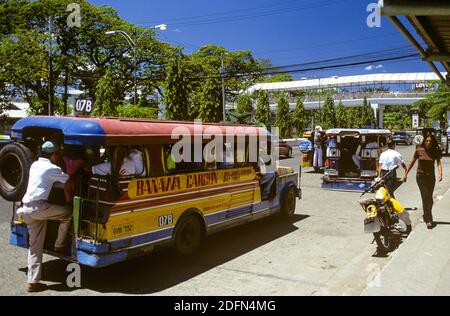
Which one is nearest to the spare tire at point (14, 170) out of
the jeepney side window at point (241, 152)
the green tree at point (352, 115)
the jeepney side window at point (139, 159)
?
the jeepney side window at point (139, 159)

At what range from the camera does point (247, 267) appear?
275 inches

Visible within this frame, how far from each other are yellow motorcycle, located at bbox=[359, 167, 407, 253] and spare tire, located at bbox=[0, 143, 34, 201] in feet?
18.1

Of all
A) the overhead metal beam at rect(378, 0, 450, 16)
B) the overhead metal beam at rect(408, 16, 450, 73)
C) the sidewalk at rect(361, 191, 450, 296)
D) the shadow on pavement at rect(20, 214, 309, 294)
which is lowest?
the shadow on pavement at rect(20, 214, 309, 294)

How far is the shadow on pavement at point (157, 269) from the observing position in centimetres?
613

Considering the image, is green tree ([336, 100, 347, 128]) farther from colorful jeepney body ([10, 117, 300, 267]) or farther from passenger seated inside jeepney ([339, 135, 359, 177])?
colorful jeepney body ([10, 117, 300, 267])

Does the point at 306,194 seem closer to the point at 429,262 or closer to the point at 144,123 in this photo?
the point at 429,262

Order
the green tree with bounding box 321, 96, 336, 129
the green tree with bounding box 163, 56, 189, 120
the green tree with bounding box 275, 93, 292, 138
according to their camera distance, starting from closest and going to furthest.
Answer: the green tree with bounding box 163, 56, 189, 120, the green tree with bounding box 275, 93, 292, 138, the green tree with bounding box 321, 96, 336, 129

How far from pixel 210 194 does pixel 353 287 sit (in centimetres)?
298

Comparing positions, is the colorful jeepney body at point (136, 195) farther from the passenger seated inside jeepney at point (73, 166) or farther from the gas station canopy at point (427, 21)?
the gas station canopy at point (427, 21)

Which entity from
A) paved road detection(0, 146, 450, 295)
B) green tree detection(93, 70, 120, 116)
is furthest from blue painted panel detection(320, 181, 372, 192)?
green tree detection(93, 70, 120, 116)

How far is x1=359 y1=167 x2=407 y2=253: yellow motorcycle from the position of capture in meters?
7.51

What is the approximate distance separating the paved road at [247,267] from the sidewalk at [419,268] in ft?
1.18

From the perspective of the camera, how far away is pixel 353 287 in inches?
236

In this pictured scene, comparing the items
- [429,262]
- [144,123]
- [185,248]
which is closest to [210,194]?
[185,248]
